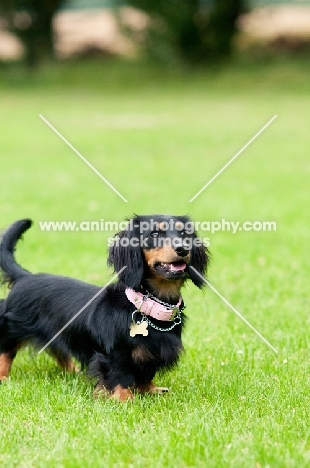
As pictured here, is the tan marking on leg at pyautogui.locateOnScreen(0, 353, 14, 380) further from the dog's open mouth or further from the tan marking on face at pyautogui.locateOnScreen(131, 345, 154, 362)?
the dog's open mouth

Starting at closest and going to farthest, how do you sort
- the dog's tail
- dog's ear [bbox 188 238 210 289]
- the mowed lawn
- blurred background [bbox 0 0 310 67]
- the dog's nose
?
the mowed lawn
the dog's nose
dog's ear [bbox 188 238 210 289]
the dog's tail
blurred background [bbox 0 0 310 67]

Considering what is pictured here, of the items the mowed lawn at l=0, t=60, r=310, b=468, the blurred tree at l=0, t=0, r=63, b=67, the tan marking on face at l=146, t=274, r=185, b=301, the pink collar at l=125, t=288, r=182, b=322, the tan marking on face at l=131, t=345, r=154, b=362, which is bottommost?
the blurred tree at l=0, t=0, r=63, b=67

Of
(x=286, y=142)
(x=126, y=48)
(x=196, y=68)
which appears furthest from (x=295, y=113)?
(x=126, y=48)

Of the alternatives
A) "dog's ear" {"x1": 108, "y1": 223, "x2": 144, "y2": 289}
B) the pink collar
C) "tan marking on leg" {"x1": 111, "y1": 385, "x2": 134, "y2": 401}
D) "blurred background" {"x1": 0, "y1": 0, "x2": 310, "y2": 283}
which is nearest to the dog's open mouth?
"dog's ear" {"x1": 108, "y1": 223, "x2": 144, "y2": 289}

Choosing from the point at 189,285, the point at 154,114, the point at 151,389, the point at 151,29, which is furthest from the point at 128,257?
the point at 151,29

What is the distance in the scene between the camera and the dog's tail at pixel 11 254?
16.5 ft

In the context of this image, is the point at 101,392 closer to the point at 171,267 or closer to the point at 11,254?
the point at 171,267

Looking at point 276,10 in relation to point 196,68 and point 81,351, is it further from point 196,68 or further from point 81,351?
point 81,351

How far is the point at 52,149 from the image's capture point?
55.0ft

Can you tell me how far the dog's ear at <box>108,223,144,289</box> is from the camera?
4152mm

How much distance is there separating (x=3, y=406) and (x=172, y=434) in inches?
40.8

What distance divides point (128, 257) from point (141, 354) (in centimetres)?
54

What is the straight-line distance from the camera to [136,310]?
4234mm

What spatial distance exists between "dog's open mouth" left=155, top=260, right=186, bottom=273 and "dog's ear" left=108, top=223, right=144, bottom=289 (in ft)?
0.40
